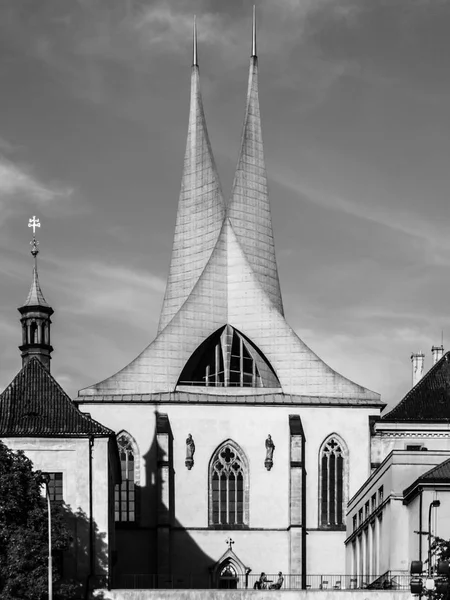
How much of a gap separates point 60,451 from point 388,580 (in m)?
14.0

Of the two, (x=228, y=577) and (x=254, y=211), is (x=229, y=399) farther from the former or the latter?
(x=254, y=211)

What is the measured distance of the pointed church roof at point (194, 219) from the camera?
104812 millimetres

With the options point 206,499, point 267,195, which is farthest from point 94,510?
point 267,195

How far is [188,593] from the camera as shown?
245 ft

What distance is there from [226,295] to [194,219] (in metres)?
6.96

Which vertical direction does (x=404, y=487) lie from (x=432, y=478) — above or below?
below

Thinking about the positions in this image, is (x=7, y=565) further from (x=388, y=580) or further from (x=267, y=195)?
(x=267, y=195)

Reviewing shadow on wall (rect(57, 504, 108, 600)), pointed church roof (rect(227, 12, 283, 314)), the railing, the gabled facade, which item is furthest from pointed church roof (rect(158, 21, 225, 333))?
shadow on wall (rect(57, 504, 108, 600))

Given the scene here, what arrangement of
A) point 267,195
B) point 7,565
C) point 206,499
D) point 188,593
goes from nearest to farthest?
point 7,565, point 188,593, point 206,499, point 267,195

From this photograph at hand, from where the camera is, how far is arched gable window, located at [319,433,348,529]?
9675cm

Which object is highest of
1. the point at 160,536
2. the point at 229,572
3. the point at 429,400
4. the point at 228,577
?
the point at 429,400

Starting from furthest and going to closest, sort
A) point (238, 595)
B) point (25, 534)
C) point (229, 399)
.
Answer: point (229, 399), point (238, 595), point (25, 534)

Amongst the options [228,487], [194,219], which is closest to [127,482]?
[228,487]

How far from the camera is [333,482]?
97125mm
